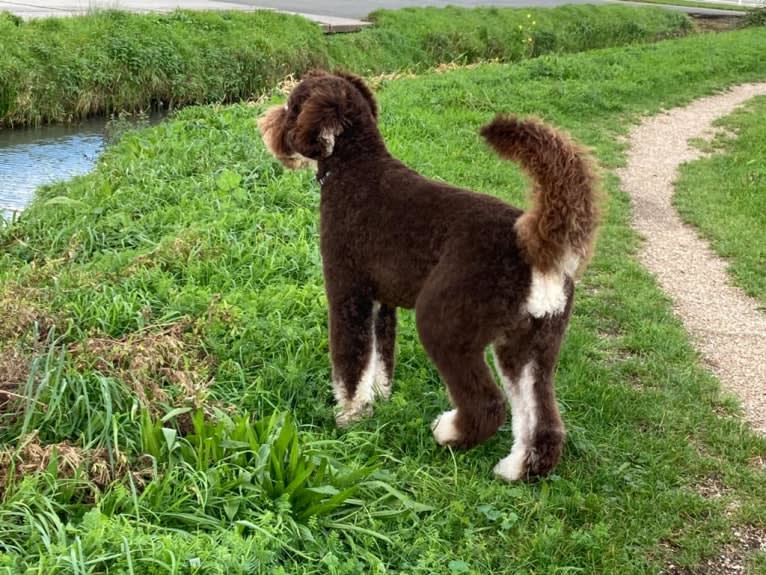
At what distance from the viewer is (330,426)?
420 cm

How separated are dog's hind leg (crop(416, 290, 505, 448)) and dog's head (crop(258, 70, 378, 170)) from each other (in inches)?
39.2

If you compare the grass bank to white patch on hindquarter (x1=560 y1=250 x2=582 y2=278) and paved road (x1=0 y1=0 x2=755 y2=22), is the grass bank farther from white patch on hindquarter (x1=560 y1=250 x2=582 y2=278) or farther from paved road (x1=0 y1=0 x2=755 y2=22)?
white patch on hindquarter (x1=560 y1=250 x2=582 y2=278)

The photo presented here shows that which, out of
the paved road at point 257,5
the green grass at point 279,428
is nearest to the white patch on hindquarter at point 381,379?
the green grass at point 279,428

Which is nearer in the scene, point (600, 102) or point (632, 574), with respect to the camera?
point (632, 574)

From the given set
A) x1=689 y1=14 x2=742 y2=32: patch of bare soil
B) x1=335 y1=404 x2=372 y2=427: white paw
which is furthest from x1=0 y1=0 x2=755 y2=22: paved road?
x1=335 y1=404 x2=372 y2=427: white paw

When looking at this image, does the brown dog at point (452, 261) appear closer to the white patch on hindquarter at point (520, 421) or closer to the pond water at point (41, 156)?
the white patch on hindquarter at point (520, 421)

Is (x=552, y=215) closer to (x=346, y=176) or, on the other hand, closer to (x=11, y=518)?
(x=346, y=176)

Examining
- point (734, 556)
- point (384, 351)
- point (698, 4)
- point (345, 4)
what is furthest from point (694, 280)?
point (698, 4)

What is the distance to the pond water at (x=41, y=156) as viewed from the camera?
9141 millimetres

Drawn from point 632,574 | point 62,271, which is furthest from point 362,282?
point 62,271

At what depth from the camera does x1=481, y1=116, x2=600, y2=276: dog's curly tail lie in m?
3.32

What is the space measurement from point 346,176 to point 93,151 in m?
7.54

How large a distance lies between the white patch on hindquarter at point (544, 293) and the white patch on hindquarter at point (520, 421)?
0.25 metres

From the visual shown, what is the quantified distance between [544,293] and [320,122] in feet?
4.58
